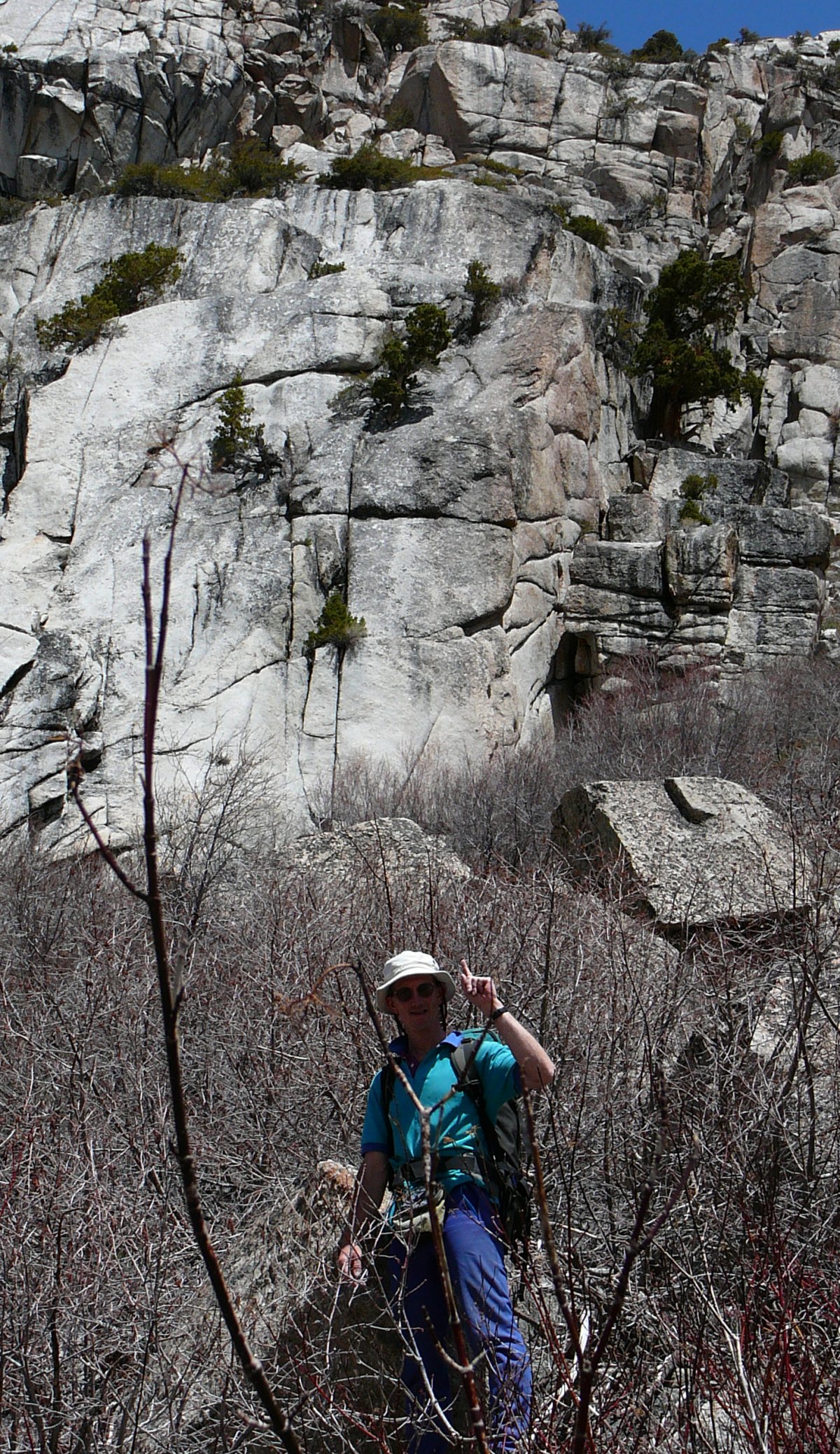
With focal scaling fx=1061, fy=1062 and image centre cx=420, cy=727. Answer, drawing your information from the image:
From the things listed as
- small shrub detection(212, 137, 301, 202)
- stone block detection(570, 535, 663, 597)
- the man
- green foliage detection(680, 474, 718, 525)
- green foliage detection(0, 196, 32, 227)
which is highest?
small shrub detection(212, 137, 301, 202)

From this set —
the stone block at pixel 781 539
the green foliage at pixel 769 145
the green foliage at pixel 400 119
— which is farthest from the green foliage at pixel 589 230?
the green foliage at pixel 769 145

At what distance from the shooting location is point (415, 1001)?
3.03 metres

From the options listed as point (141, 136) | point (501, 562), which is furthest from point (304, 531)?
point (141, 136)

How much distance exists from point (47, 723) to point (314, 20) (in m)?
28.9

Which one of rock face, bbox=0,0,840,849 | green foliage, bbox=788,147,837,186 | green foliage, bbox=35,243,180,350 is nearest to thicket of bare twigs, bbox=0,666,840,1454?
rock face, bbox=0,0,840,849

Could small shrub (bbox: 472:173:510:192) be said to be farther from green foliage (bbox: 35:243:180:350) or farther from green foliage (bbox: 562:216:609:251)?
green foliage (bbox: 35:243:180:350)

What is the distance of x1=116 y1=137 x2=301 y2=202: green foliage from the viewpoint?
74.7ft

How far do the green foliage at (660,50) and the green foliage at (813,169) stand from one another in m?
9.42

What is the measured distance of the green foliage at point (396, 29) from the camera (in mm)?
34438

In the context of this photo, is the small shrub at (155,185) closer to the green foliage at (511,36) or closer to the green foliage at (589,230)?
the green foliage at (589,230)

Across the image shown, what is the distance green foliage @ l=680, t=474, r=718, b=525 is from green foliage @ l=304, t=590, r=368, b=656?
6.44m

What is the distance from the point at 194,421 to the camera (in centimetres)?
1788

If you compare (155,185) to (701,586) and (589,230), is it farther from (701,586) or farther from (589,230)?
(701,586)

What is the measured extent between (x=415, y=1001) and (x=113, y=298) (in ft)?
65.0
